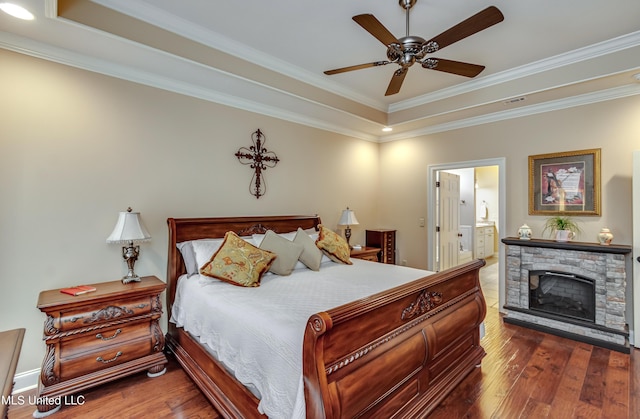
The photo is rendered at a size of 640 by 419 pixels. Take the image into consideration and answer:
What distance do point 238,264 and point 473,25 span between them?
101 inches

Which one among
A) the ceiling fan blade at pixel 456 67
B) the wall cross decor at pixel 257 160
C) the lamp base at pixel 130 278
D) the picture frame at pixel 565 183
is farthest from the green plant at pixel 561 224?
the lamp base at pixel 130 278

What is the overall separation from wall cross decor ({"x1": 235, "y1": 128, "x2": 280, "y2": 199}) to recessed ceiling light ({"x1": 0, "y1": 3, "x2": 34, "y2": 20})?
6.63 feet

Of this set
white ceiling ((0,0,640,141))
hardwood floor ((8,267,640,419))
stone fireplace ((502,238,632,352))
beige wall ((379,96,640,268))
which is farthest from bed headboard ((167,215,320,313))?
stone fireplace ((502,238,632,352))

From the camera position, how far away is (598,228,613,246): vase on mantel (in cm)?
329

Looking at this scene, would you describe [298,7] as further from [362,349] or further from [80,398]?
[80,398]

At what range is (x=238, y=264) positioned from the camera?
273 cm

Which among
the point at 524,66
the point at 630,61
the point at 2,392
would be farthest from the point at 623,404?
the point at 2,392

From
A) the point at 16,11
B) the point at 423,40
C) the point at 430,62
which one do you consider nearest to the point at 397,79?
the point at 430,62

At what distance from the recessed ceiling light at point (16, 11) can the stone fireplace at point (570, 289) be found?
5.09 m

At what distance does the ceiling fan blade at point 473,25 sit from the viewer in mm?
1861

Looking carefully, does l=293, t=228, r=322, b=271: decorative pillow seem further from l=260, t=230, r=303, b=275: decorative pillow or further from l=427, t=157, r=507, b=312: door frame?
l=427, t=157, r=507, b=312: door frame

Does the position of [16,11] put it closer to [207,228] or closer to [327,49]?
[207,228]

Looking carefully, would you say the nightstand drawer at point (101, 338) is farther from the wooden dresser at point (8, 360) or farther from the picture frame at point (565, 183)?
the picture frame at point (565, 183)

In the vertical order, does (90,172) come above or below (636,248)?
above
